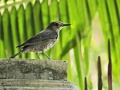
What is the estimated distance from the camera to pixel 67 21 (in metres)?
3.85

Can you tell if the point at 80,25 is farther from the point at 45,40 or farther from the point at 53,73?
the point at 53,73

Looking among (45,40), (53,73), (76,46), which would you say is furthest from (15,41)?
(53,73)

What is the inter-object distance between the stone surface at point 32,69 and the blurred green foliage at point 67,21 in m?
0.86

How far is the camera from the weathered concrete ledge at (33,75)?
2.59 metres

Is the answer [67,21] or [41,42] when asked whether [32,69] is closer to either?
[41,42]

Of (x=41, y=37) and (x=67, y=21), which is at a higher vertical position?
(x=67, y=21)

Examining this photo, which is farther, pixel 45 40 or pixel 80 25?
pixel 80 25

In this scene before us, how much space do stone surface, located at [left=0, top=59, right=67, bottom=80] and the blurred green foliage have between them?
0.86m

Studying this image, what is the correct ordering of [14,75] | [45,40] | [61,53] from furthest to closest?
[61,53], [45,40], [14,75]

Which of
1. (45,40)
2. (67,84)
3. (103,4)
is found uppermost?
(103,4)

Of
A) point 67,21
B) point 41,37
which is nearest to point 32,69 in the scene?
point 41,37

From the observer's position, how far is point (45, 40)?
3189mm

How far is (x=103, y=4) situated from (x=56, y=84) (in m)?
1.24

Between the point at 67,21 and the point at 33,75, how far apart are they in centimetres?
125
